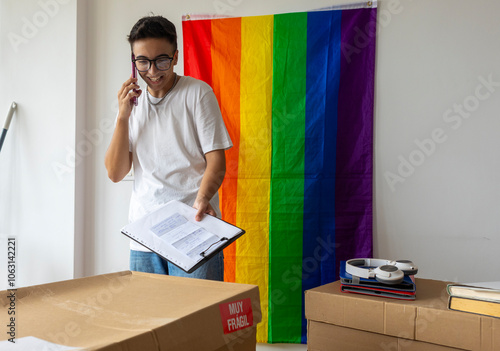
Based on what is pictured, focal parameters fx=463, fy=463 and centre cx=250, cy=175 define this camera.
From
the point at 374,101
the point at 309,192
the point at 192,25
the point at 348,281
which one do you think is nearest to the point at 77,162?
the point at 192,25

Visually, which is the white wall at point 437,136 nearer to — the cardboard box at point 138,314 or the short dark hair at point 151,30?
the short dark hair at point 151,30

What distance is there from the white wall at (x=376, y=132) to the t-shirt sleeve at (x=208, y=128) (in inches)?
37.3

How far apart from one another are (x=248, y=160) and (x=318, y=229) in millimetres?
468

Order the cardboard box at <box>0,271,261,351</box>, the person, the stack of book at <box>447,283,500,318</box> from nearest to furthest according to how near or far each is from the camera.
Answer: the cardboard box at <box>0,271,261,351</box>
the stack of book at <box>447,283,500,318</box>
the person

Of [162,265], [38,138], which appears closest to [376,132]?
[162,265]

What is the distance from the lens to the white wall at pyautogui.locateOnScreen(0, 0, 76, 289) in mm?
2547

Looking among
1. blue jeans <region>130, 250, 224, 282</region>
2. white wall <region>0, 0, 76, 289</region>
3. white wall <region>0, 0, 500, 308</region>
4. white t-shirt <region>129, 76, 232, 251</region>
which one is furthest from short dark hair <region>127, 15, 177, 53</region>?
white wall <region>0, 0, 76, 289</region>

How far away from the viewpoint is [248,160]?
2242mm

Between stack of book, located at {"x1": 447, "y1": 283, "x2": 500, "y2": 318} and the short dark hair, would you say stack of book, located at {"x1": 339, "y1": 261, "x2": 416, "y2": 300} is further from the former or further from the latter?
the short dark hair

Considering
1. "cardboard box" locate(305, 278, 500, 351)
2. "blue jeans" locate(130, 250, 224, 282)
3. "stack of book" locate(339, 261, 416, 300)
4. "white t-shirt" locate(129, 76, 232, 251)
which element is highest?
"white t-shirt" locate(129, 76, 232, 251)

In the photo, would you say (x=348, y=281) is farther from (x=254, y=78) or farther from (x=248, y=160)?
(x=254, y=78)

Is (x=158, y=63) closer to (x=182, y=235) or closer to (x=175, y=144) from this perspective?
(x=175, y=144)

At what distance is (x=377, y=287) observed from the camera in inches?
47.2

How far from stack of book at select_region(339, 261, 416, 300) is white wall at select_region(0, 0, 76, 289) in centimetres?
179
